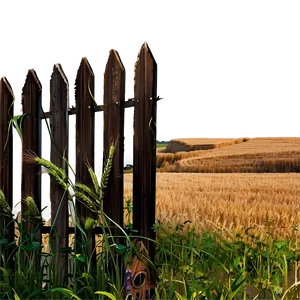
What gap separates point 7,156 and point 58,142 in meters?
0.42

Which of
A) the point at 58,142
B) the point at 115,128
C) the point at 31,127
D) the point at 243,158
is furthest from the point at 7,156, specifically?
the point at 243,158

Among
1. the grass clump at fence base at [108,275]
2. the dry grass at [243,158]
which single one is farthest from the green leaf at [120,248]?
the dry grass at [243,158]

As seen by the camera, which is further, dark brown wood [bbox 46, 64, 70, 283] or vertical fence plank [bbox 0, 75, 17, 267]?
vertical fence plank [bbox 0, 75, 17, 267]

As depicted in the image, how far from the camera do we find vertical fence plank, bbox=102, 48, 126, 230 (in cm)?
331

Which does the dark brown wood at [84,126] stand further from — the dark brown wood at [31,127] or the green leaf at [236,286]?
the green leaf at [236,286]

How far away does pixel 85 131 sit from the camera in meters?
3.41

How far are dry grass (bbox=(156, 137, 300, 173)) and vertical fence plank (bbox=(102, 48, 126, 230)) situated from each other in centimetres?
1291

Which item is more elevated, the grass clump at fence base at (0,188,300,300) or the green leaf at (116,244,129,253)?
the green leaf at (116,244,129,253)

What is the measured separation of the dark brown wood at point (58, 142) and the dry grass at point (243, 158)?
42.0ft

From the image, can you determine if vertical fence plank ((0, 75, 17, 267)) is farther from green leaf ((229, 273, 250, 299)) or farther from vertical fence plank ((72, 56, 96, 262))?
green leaf ((229, 273, 250, 299))

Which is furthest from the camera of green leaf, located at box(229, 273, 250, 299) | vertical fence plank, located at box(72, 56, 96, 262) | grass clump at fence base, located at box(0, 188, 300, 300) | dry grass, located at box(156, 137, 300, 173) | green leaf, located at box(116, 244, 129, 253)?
dry grass, located at box(156, 137, 300, 173)

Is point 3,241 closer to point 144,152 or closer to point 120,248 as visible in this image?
point 120,248

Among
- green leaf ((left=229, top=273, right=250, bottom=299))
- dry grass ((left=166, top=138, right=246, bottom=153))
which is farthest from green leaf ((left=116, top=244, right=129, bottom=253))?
dry grass ((left=166, top=138, right=246, bottom=153))

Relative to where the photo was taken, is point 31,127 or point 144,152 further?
point 31,127
